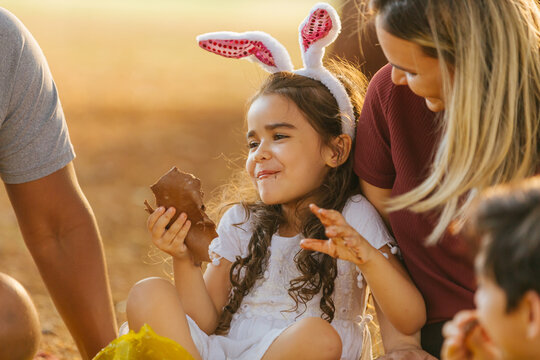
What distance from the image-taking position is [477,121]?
1475 mm

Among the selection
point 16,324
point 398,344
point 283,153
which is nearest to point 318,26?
point 283,153

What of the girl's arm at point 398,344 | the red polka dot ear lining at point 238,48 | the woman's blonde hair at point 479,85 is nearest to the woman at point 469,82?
the woman's blonde hair at point 479,85

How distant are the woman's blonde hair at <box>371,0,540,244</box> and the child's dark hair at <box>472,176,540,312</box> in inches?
18.3

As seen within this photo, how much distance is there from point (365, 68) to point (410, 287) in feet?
2.61

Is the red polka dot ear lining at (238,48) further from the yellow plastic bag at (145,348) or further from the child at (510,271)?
the child at (510,271)

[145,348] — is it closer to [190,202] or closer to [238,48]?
[190,202]

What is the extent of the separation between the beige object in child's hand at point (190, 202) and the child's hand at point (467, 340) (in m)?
0.86

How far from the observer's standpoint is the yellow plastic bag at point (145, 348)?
1.52 meters

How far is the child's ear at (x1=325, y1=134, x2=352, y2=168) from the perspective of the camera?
196 centimetres

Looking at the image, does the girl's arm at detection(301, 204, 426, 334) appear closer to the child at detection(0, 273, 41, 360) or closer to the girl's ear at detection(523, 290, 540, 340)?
the girl's ear at detection(523, 290, 540, 340)

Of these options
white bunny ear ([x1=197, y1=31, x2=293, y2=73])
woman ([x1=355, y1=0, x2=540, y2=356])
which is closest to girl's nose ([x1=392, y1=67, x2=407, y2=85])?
woman ([x1=355, y1=0, x2=540, y2=356])

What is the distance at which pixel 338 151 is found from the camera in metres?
1.97

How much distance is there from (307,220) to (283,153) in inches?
7.6

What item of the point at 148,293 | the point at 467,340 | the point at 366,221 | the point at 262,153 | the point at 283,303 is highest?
the point at 467,340
